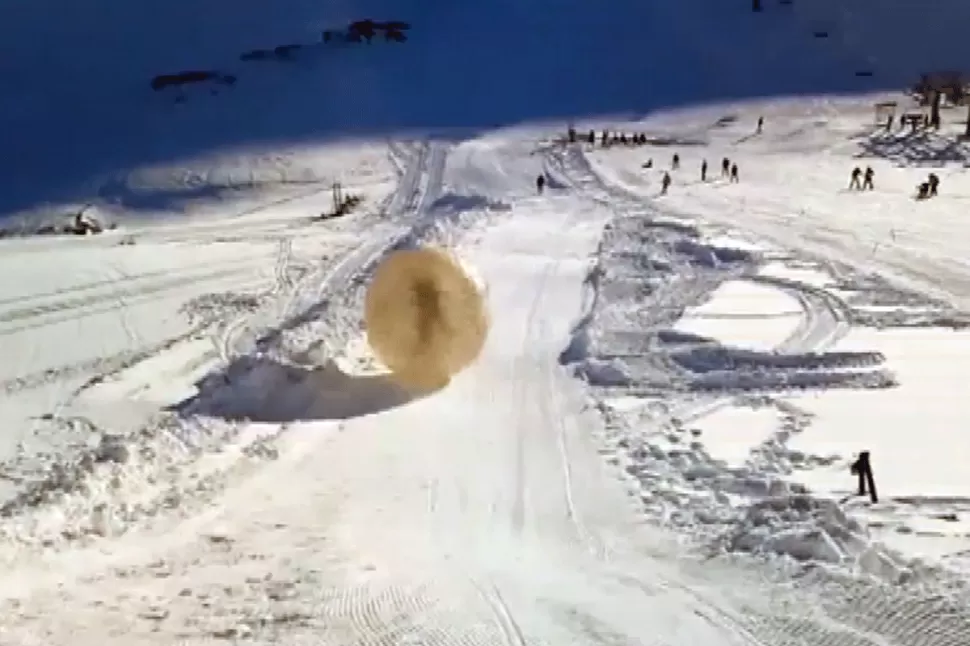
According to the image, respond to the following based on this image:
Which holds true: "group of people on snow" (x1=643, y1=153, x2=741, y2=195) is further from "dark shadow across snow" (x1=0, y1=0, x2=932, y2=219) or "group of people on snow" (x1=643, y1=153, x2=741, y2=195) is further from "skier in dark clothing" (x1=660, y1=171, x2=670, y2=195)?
"dark shadow across snow" (x1=0, y1=0, x2=932, y2=219)

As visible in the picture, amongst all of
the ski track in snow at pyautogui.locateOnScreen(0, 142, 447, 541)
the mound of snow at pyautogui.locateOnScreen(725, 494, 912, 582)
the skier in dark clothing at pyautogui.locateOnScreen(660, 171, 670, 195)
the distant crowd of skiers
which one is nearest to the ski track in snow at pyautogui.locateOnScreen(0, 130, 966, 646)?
the ski track in snow at pyautogui.locateOnScreen(0, 142, 447, 541)

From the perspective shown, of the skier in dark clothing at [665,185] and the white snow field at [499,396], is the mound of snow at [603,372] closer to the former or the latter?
the white snow field at [499,396]

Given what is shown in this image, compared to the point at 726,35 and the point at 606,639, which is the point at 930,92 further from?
the point at 606,639

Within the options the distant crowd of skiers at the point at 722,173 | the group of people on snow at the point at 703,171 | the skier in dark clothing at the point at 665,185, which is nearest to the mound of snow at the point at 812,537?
the distant crowd of skiers at the point at 722,173

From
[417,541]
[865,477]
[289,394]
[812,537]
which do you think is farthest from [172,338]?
[812,537]

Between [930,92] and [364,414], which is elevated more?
[930,92]

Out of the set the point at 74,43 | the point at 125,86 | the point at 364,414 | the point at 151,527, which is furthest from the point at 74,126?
the point at 151,527

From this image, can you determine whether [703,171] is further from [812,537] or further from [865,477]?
[812,537]
